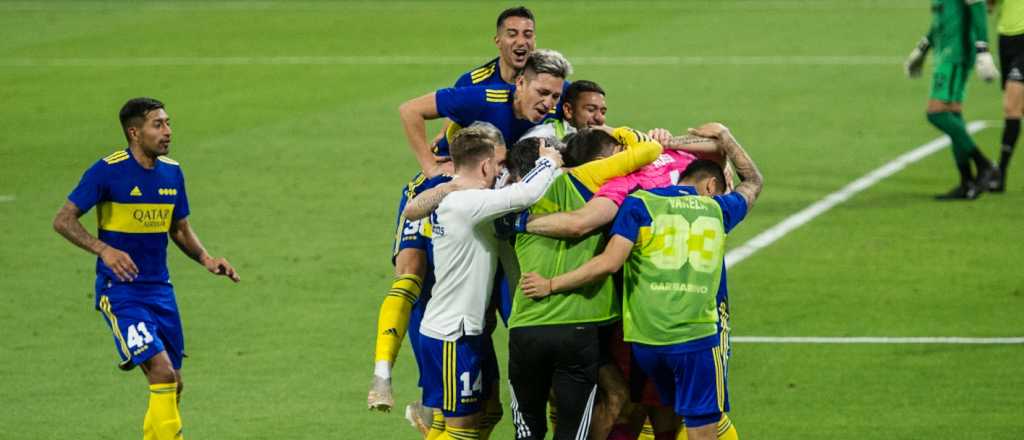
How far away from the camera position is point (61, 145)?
19.8m

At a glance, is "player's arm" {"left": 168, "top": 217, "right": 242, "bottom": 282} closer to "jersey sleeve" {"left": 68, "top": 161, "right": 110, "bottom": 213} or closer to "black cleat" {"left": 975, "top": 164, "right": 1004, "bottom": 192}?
"jersey sleeve" {"left": 68, "top": 161, "right": 110, "bottom": 213}

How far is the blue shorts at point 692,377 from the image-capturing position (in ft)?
26.5

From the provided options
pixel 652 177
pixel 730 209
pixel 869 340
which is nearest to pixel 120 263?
Result: pixel 652 177

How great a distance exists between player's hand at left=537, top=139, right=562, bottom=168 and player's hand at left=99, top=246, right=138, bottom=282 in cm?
231

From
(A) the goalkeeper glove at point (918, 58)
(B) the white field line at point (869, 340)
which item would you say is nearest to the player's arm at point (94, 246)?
(B) the white field line at point (869, 340)

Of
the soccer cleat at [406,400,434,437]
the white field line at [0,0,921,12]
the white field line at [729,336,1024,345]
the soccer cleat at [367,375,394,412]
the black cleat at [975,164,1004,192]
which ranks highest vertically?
the white field line at [0,0,921,12]

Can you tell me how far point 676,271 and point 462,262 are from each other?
1.07 meters

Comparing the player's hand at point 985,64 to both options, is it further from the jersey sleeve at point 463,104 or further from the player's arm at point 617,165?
the player's arm at point 617,165

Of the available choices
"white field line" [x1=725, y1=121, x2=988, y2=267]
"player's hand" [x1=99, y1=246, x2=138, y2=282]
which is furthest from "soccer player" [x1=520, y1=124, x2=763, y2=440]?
"white field line" [x1=725, y1=121, x2=988, y2=267]

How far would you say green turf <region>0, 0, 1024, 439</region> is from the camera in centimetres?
1088

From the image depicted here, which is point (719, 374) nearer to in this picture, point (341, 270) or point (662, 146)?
point (662, 146)

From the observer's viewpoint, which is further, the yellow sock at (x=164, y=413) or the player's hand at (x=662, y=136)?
the yellow sock at (x=164, y=413)

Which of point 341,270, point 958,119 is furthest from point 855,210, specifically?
point 341,270

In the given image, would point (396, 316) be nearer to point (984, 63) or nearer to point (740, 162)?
point (740, 162)
